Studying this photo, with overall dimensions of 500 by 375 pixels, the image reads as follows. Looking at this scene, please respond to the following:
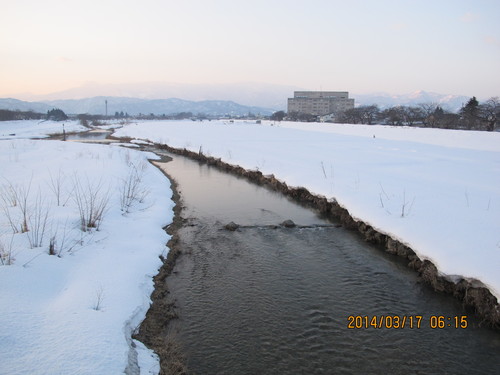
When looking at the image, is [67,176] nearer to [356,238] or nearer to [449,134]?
[356,238]

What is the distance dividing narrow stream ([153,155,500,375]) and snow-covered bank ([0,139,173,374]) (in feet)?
2.99

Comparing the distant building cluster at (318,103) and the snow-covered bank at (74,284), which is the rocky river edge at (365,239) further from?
the distant building cluster at (318,103)

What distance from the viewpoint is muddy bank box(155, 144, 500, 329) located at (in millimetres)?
6246

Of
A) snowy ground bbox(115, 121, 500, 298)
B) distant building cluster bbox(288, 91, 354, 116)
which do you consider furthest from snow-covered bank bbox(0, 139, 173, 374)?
distant building cluster bbox(288, 91, 354, 116)

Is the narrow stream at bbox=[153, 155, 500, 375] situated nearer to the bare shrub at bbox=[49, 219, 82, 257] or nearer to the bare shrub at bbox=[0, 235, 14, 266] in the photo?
the bare shrub at bbox=[49, 219, 82, 257]

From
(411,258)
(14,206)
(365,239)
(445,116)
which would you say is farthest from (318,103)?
(14,206)

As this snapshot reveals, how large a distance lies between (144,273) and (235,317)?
7.96 ft

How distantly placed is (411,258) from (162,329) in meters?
6.30

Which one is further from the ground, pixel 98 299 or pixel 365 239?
pixel 98 299

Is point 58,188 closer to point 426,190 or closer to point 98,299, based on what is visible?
point 98,299

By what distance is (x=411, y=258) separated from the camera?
853 centimetres
